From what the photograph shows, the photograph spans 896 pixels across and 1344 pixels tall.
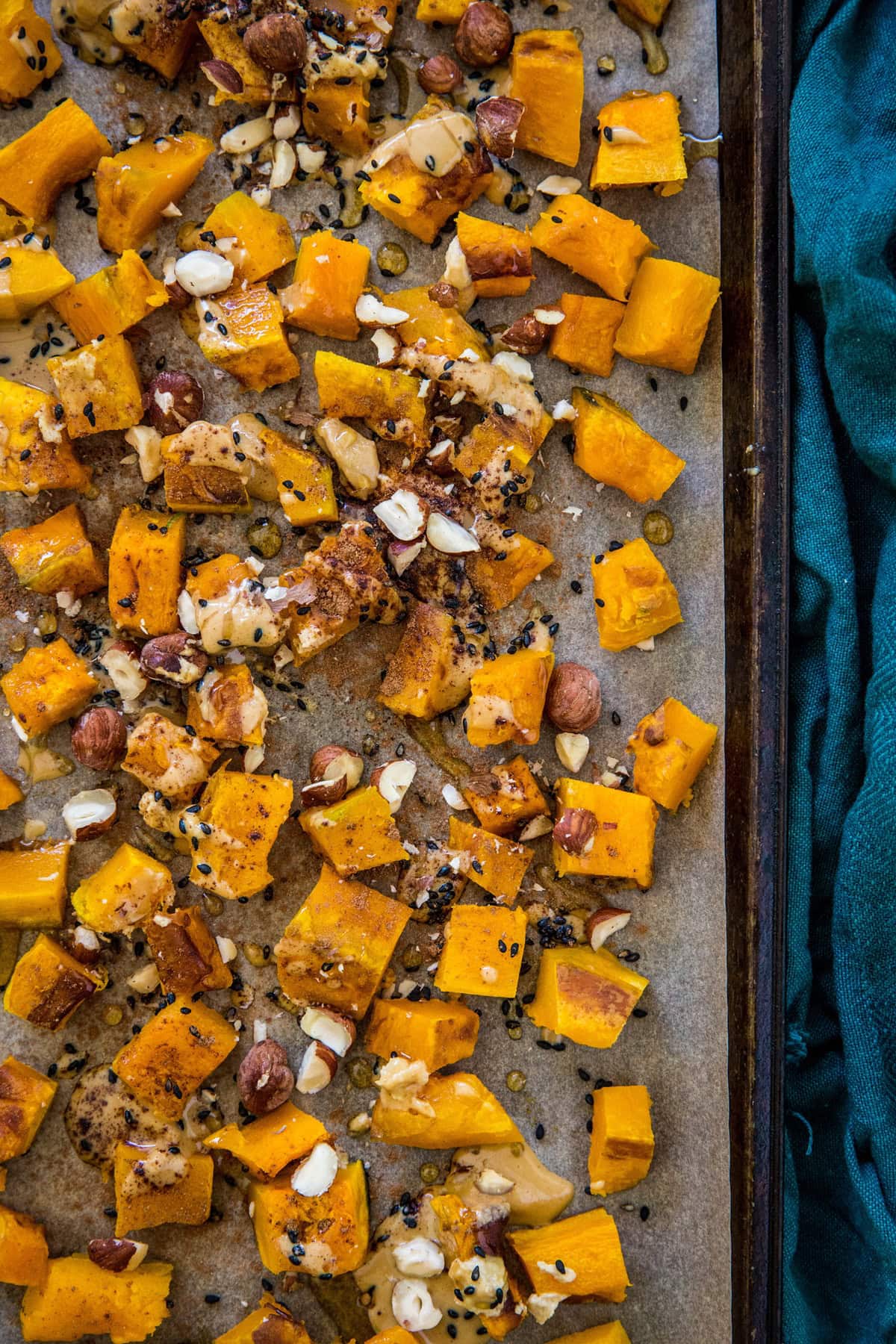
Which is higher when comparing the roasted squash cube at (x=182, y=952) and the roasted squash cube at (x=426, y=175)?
the roasted squash cube at (x=426, y=175)

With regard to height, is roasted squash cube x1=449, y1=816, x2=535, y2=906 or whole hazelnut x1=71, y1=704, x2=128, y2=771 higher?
whole hazelnut x1=71, y1=704, x2=128, y2=771

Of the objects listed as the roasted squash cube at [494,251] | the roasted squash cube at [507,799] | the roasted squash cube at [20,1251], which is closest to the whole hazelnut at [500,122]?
the roasted squash cube at [494,251]

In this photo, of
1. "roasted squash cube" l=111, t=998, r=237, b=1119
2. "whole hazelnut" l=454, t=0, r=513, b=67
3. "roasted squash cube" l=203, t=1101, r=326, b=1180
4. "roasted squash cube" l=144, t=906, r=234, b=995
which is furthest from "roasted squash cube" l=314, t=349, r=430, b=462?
"roasted squash cube" l=203, t=1101, r=326, b=1180

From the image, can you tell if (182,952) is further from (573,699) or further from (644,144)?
(644,144)

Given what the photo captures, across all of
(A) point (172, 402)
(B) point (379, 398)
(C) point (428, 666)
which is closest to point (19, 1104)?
(C) point (428, 666)

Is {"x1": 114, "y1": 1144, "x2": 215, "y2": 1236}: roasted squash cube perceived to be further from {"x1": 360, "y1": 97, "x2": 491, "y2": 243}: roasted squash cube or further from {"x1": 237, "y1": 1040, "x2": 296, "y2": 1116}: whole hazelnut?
{"x1": 360, "y1": 97, "x2": 491, "y2": 243}: roasted squash cube

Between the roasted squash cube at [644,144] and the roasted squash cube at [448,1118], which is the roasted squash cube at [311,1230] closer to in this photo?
the roasted squash cube at [448,1118]
